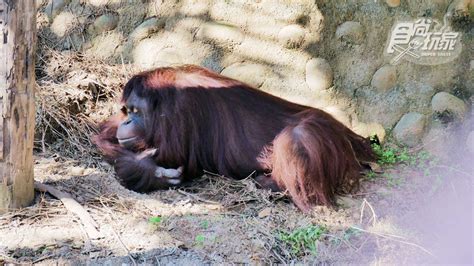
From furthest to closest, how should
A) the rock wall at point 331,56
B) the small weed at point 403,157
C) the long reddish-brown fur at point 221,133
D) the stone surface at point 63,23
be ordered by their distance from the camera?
the stone surface at point 63,23 < the rock wall at point 331,56 < the small weed at point 403,157 < the long reddish-brown fur at point 221,133

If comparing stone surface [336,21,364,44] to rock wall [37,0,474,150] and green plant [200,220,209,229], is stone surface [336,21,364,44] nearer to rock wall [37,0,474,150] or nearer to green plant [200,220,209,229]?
rock wall [37,0,474,150]

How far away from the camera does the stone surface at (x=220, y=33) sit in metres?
5.00

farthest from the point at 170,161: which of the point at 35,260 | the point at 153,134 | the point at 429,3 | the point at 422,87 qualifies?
the point at 429,3

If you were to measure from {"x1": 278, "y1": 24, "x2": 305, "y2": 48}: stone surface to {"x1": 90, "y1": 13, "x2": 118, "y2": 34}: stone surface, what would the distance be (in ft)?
4.77

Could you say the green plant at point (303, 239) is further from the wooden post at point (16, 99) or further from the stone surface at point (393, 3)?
the stone surface at point (393, 3)

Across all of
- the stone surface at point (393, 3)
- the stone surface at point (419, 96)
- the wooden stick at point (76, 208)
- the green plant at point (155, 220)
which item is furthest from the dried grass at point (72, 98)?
the stone surface at point (419, 96)

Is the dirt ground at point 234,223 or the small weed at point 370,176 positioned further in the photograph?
the small weed at point 370,176

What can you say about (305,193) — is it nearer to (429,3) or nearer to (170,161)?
(170,161)

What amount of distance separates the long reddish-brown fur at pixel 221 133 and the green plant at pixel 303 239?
485mm

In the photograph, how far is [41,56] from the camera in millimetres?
5305

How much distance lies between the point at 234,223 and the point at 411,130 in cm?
163

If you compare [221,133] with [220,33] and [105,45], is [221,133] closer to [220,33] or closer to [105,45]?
[220,33]

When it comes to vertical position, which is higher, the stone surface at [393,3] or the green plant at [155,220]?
the stone surface at [393,3]

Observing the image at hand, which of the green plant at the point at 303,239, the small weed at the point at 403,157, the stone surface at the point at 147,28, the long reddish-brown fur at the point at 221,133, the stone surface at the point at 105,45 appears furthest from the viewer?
the stone surface at the point at 105,45
